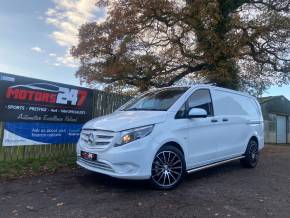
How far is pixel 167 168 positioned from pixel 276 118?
2586cm

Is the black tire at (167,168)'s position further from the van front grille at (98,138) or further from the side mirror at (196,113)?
the van front grille at (98,138)

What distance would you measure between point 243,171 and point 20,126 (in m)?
5.66

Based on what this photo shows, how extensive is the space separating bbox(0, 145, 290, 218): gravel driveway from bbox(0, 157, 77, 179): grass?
0.40 m

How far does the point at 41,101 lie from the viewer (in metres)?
8.02

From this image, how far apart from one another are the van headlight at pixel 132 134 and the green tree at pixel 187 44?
421 inches

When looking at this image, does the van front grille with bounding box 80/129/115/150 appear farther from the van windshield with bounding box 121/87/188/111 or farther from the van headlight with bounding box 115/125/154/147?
the van windshield with bounding box 121/87/188/111

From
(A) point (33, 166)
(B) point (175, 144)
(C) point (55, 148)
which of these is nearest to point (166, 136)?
(B) point (175, 144)

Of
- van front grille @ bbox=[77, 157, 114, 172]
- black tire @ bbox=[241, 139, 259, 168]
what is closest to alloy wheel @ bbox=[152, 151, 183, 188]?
van front grille @ bbox=[77, 157, 114, 172]

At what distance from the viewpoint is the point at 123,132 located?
17.6 ft

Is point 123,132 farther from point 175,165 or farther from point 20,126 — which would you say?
point 20,126

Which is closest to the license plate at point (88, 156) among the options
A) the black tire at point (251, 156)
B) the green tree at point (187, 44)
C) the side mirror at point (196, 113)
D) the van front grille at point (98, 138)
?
the van front grille at point (98, 138)

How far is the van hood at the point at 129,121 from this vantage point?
5.46m

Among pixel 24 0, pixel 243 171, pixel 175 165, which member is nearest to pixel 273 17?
pixel 243 171

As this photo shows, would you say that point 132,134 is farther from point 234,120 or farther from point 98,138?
point 234,120
